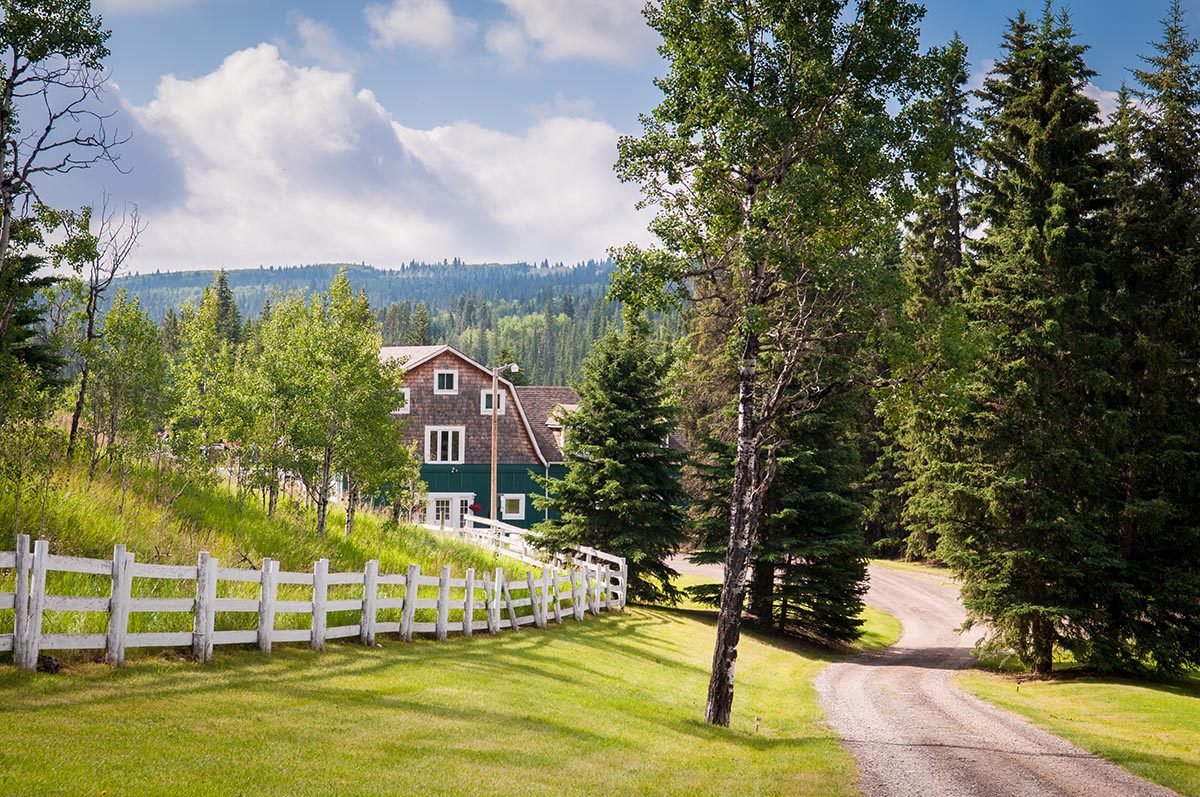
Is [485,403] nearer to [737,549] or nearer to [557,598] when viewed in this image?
[557,598]

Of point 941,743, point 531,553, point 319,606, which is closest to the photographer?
point 319,606

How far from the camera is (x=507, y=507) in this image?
51469 millimetres

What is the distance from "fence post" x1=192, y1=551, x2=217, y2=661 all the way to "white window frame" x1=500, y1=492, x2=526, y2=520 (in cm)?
3900

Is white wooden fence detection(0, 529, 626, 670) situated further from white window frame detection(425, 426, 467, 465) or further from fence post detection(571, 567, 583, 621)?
white window frame detection(425, 426, 467, 465)

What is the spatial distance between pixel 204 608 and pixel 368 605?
12.3 feet

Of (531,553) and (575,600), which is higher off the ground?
(531,553)

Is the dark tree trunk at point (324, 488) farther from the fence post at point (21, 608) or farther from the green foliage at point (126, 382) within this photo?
the fence post at point (21, 608)

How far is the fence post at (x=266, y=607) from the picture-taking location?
42.7 feet

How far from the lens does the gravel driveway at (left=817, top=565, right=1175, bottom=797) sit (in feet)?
38.5

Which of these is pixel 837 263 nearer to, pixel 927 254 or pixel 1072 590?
pixel 1072 590

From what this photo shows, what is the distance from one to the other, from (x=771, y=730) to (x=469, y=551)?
15103mm

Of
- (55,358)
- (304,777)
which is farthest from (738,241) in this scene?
(55,358)

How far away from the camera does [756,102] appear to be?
51.5 feet

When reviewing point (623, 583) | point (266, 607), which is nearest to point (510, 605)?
point (623, 583)
